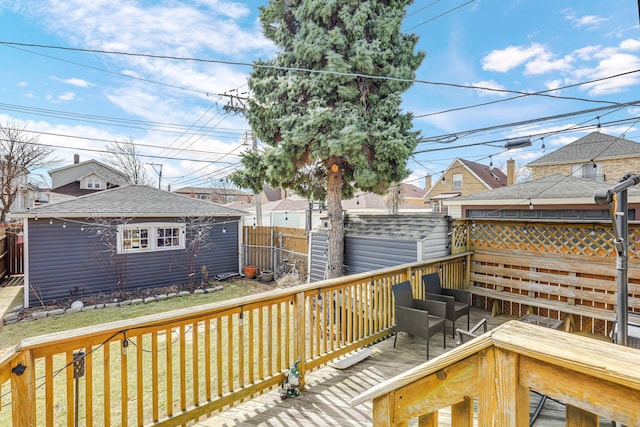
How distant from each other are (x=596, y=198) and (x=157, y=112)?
16520mm

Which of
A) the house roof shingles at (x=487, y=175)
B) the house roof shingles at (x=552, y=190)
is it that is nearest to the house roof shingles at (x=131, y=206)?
the house roof shingles at (x=552, y=190)

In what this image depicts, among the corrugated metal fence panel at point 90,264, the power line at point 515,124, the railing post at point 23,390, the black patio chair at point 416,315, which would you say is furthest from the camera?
the corrugated metal fence panel at point 90,264

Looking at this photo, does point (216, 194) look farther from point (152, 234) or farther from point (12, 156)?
point (152, 234)

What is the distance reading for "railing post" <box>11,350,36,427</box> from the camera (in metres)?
1.77

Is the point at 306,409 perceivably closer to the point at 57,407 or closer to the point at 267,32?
the point at 57,407

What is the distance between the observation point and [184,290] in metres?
9.95

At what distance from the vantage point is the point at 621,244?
7.88ft

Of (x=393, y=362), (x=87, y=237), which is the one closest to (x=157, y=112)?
(x=87, y=237)

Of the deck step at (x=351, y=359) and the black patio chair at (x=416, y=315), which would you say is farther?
the black patio chair at (x=416, y=315)

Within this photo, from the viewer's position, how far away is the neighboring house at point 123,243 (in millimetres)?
8625

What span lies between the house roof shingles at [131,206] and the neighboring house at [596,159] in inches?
663

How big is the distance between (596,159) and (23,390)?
2111cm

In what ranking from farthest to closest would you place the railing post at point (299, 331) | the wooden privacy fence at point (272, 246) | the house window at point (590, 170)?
the house window at point (590, 170), the wooden privacy fence at point (272, 246), the railing post at point (299, 331)

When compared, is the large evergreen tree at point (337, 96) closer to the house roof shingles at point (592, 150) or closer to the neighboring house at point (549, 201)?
the neighboring house at point (549, 201)
